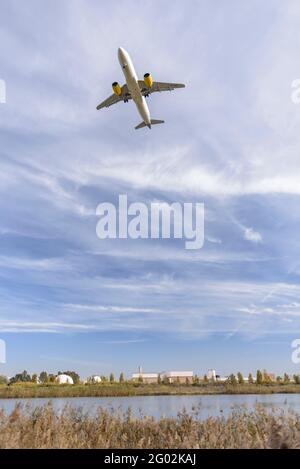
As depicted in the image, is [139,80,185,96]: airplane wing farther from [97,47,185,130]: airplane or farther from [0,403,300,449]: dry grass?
[0,403,300,449]: dry grass

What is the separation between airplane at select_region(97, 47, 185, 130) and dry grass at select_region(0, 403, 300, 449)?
30628mm

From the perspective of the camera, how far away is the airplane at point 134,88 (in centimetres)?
3619

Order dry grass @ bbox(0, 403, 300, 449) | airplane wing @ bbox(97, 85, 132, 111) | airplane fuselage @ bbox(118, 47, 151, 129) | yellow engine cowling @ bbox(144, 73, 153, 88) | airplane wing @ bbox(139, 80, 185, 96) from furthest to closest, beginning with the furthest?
1. airplane wing @ bbox(97, 85, 132, 111)
2. airplane wing @ bbox(139, 80, 185, 96)
3. yellow engine cowling @ bbox(144, 73, 153, 88)
4. airplane fuselage @ bbox(118, 47, 151, 129)
5. dry grass @ bbox(0, 403, 300, 449)

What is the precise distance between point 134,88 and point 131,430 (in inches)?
1254

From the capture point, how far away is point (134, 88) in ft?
123

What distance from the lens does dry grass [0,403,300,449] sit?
9.32 meters

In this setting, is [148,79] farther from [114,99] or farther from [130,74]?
[114,99]

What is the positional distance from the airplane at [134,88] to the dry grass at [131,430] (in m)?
30.6

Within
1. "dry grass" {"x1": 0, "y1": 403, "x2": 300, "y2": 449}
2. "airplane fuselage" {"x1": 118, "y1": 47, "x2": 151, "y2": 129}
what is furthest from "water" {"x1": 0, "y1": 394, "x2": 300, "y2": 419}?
"airplane fuselage" {"x1": 118, "y1": 47, "x2": 151, "y2": 129}

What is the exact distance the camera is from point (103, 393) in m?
53.9

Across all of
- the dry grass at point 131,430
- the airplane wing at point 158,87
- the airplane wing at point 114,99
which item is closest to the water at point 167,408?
the dry grass at point 131,430

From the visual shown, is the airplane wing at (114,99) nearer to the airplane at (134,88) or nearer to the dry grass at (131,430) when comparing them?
the airplane at (134,88)
